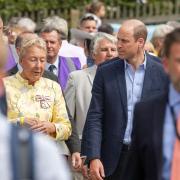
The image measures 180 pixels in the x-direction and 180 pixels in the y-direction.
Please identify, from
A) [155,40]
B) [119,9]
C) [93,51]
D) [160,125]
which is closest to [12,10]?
[119,9]

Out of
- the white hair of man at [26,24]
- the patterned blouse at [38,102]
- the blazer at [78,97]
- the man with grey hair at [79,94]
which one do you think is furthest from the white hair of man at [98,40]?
the white hair of man at [26,24]

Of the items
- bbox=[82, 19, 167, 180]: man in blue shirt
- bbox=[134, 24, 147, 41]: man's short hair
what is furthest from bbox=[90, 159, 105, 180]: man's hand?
bbox=[134, 24, 147, 41]: man's short hair

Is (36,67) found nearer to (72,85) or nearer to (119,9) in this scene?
(72,85)

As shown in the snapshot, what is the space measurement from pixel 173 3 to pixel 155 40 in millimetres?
9754

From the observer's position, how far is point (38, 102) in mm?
8000

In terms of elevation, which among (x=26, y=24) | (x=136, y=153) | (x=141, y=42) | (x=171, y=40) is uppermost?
(x=171, y=40)

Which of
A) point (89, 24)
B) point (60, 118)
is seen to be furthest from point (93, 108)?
point (89, 24)

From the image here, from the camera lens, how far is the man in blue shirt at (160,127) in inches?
185

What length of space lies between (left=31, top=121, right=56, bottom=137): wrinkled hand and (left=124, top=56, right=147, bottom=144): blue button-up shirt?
2.08 feet

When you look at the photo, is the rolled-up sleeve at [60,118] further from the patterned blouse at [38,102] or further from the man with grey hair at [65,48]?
the man with grey hair at [65,48]

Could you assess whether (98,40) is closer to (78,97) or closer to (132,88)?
(78,97)

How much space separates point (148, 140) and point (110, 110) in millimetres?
3171

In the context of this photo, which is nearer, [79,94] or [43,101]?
[43,101]

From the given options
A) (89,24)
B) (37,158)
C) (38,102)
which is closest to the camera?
(37,158)
